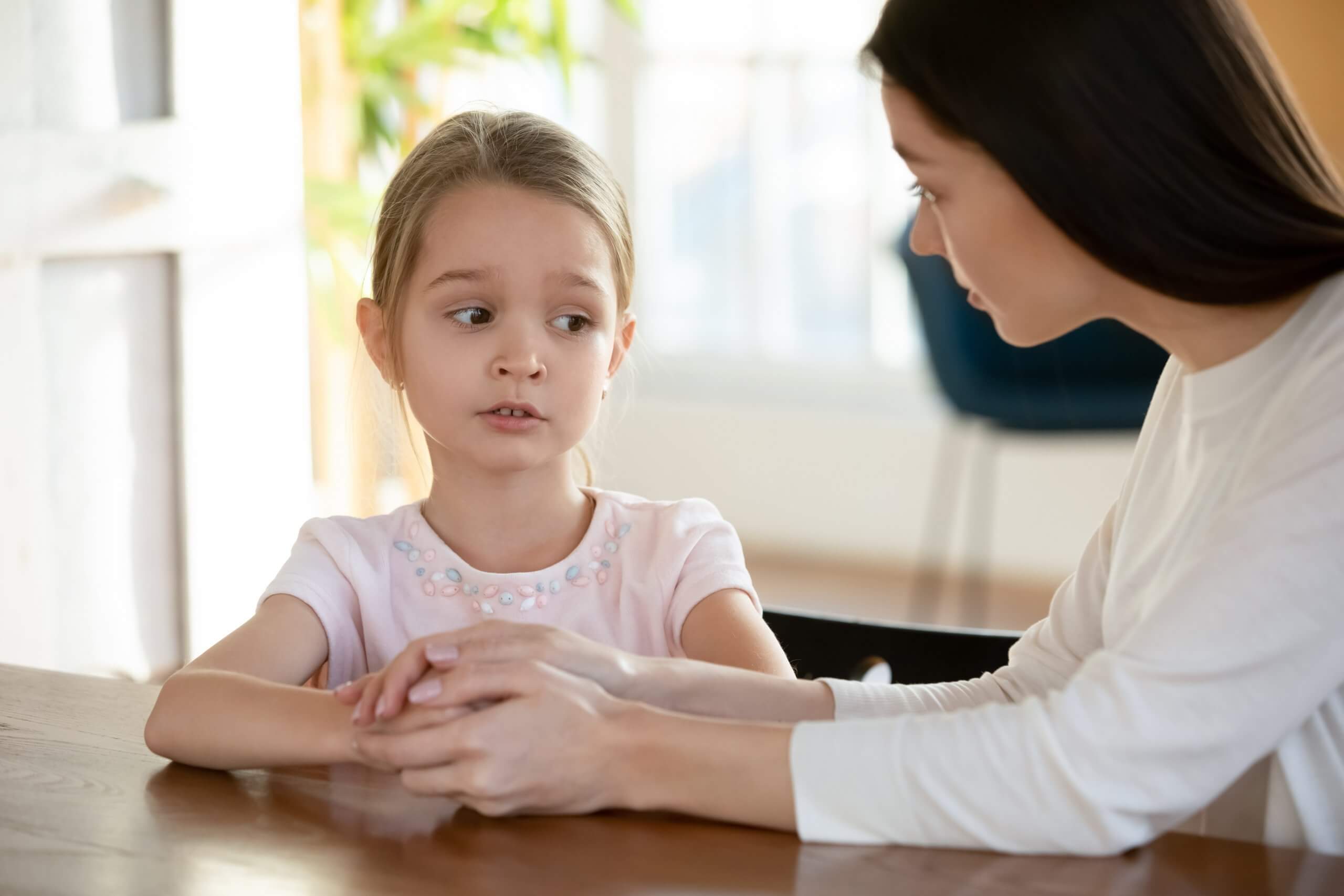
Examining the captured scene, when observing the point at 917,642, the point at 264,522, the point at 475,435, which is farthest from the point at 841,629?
the point at 264,522

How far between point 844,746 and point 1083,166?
1.30 feet

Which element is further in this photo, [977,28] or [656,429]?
[656,429]

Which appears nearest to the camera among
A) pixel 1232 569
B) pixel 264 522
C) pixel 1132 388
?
pixel 1232 569

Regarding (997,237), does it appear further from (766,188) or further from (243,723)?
(766,188)

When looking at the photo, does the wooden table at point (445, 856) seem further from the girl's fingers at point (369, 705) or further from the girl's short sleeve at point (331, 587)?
the girl's short sleeve at point (331, 587)

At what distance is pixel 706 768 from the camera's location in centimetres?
90

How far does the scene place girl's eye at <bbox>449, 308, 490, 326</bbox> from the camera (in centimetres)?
134

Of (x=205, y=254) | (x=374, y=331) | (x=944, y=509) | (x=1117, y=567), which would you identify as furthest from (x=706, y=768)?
(x=944, y=509)

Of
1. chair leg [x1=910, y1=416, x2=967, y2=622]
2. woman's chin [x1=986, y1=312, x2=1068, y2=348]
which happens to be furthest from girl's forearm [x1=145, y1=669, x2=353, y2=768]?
chair leg [x1=910, y1=416, x2=967, y2=622]

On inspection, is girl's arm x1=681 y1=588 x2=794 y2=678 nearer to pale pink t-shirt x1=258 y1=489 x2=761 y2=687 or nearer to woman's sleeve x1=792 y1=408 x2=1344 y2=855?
pale pink t-shirt x1=258 y1=489 x2=761 y2=687

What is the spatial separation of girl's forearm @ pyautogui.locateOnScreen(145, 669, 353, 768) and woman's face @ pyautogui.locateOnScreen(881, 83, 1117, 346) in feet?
1.81

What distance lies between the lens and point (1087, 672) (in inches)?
34.3

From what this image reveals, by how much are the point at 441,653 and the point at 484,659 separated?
30mm

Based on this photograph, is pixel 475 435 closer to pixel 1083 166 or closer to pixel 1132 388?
pixel 1083 166
